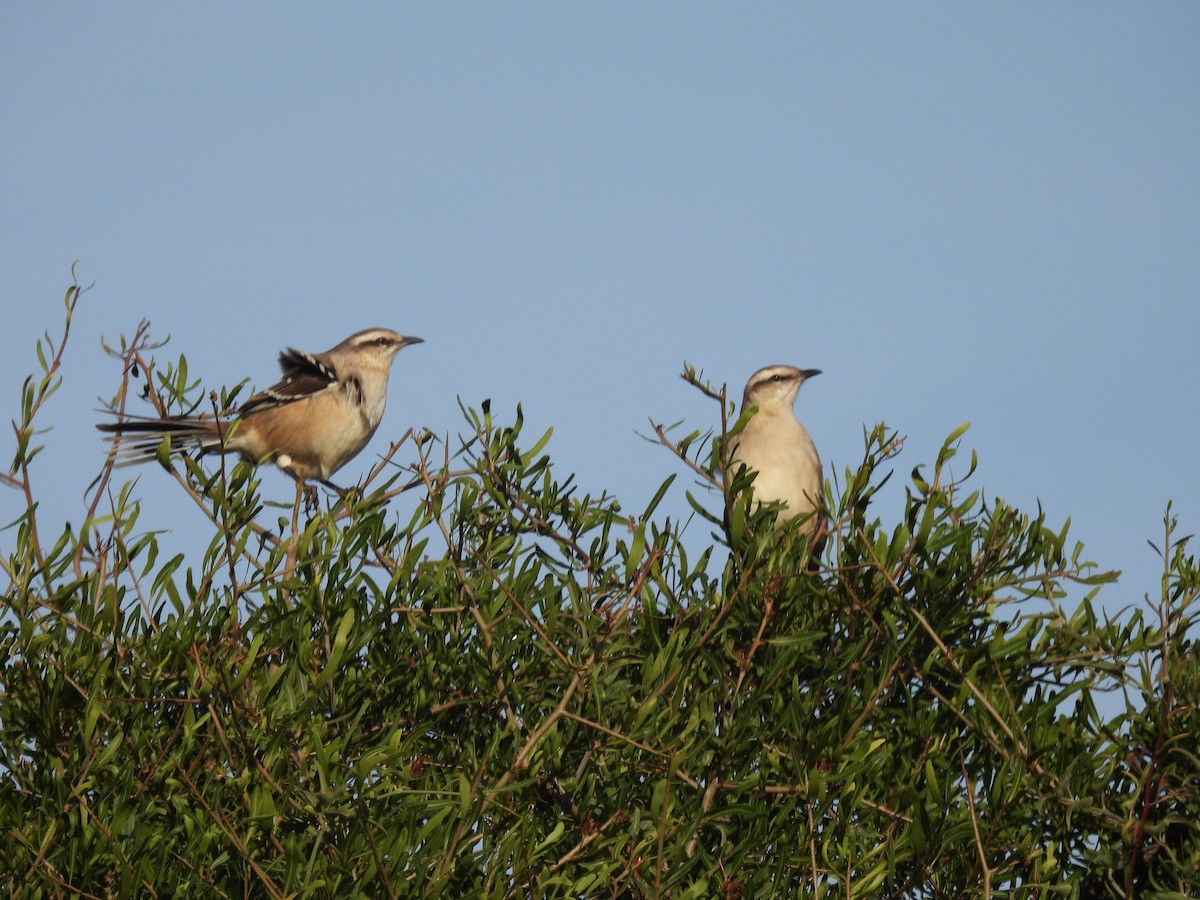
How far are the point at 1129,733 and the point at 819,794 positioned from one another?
1.15 m

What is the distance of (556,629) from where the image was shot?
3.80 meters

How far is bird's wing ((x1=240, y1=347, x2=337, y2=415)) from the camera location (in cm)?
892

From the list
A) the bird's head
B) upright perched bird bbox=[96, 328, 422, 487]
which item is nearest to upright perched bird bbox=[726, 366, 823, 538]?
the bird's head

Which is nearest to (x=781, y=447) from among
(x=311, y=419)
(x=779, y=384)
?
(x=779, y=384)

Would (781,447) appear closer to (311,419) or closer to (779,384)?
(779,384)

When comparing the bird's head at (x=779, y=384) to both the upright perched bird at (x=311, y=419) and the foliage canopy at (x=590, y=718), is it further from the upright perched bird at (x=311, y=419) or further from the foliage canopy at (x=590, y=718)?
the foliage canopy at (x=590, y=718)

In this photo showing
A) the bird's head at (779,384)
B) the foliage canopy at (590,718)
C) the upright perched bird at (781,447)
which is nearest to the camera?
the foliage canopy at (590,718)

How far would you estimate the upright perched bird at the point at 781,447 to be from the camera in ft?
24.4

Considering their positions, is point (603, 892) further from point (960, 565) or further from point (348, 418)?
point (348, 418)

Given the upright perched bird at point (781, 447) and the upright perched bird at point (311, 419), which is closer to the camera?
the upright perched bird at point (781, 447)

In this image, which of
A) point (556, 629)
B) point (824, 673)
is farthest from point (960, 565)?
point (556, 629)

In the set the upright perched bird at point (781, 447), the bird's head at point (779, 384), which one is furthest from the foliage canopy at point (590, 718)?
the bird's head at point (779, 384)

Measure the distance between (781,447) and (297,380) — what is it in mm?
3620

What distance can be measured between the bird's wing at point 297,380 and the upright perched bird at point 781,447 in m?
3.05
